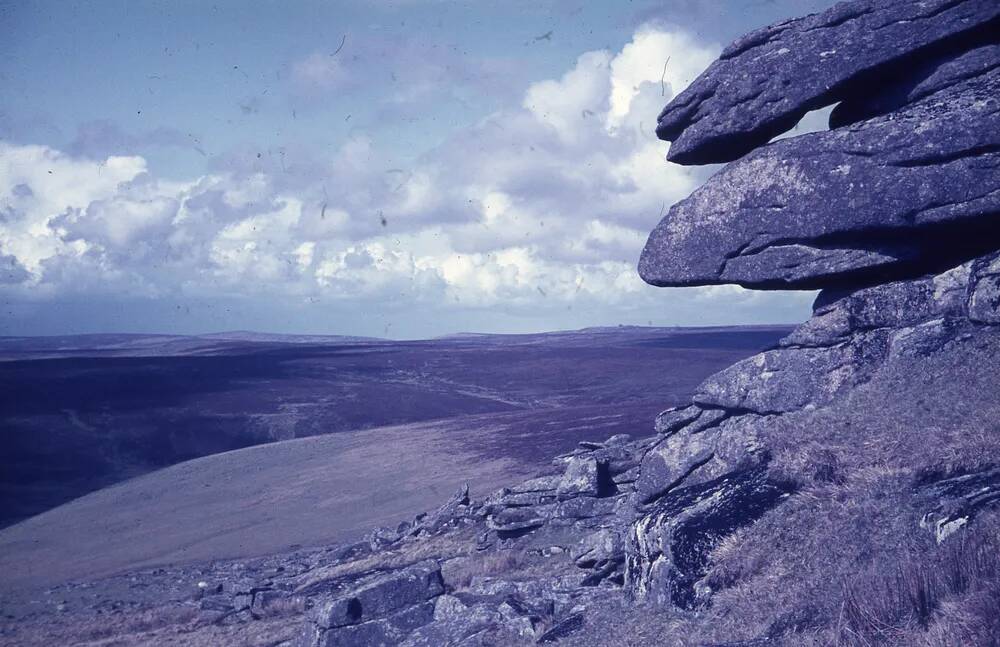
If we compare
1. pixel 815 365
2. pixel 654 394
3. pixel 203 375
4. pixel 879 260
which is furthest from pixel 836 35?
pixel 203 375

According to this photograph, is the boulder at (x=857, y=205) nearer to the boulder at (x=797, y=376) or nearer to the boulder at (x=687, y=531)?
the boulder at (x=797, y=376)

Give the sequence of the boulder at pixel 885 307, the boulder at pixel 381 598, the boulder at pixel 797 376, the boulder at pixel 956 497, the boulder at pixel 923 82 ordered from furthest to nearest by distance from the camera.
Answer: the boulder at pixel 381 598 < the boulder at pixel 797 376 < the boulder at pixel 923 82 < the boulder at pixel 885 307 < the boulder at pixel 956 497

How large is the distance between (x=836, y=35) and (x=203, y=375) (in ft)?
275

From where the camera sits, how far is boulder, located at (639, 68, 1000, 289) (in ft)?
46.5

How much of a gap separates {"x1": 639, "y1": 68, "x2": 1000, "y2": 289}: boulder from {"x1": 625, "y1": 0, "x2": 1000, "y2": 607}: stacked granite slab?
0.10ft

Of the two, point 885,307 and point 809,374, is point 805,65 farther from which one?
point 809,374

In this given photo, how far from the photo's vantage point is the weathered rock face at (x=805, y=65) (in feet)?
48.9

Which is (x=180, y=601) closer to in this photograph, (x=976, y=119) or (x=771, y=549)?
(x=771, y=549)

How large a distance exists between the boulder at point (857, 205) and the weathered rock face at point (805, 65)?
0.77 m

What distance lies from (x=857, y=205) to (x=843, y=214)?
308 millimetres

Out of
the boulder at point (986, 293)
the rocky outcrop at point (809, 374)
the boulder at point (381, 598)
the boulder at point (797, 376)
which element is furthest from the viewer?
the boulder at point (381, 598)

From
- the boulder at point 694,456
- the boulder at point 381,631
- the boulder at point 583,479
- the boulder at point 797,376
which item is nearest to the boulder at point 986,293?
the boulder at point 797,376

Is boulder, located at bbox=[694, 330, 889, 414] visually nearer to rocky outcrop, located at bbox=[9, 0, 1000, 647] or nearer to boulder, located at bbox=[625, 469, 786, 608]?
rocky outcrop, located at bbox=[9, 0, 1000, 647]

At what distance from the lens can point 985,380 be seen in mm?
12633
